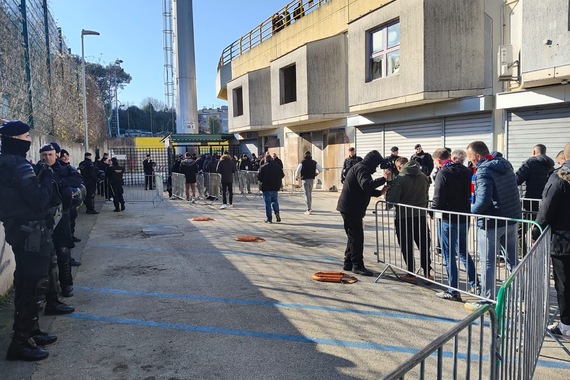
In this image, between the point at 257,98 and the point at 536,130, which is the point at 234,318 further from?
the point at 257,98

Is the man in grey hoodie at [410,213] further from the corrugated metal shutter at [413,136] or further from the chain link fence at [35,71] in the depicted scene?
the corrugated metal shutter at [413,136]

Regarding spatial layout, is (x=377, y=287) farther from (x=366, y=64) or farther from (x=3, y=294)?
(x=366, y=64)

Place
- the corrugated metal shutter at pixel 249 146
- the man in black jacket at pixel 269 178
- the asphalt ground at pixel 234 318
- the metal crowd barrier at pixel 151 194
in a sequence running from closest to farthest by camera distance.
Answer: the asphalt ground at pixel 234 318 → the man in black jacket at pixel 269 178 → the metal crowd barrier at pixel 151 194 → the corrugated metal shutter at pixel 249 146

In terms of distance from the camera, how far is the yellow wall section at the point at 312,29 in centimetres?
1756

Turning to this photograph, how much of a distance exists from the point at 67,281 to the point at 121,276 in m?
1.07

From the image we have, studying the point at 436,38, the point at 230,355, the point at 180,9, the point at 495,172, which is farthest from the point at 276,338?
the point at 180,9

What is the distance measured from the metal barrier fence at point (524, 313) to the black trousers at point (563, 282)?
0.24m

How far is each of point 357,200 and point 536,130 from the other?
7223 mm

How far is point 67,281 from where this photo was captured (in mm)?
6020

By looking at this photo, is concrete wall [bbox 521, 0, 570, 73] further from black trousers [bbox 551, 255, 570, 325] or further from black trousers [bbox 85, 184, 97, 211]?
black trousers [bbox 85, 184, 97, 211]

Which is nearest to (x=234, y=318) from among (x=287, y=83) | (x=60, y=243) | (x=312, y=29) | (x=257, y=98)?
(x=60, y=243)

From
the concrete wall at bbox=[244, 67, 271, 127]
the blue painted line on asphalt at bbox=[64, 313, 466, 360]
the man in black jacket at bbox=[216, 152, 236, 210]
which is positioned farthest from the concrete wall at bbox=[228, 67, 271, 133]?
the blue painted line on asphalt at bbox=[64, 313, 466, 360]

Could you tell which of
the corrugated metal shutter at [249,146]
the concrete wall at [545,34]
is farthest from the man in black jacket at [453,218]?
the corrugated metal shutter at [249,146]

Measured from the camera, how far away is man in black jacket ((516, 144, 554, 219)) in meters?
7.14
